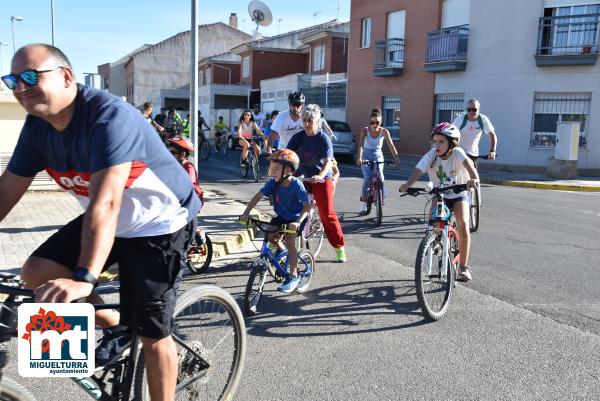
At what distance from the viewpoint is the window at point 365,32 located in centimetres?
2932

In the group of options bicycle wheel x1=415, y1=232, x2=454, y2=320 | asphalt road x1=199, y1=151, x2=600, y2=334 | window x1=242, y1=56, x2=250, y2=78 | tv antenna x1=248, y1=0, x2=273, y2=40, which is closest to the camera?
bicycle wheel x1=415, y1=232, x2=454, y2=320

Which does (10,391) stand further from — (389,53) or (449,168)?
(389,53)

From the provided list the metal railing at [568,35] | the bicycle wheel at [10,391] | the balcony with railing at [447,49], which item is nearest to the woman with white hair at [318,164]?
the bicycle wheel at [10,391]

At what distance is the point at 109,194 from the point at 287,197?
3.20 metres

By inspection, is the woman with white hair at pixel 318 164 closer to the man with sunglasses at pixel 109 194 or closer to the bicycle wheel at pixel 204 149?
the man with sunglasses at pixel 109 194

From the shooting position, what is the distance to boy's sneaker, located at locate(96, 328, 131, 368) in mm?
2568

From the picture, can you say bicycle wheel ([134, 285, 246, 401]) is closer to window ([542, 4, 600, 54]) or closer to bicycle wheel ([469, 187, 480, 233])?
bicycle wheel ([469, 187, 480, 233])

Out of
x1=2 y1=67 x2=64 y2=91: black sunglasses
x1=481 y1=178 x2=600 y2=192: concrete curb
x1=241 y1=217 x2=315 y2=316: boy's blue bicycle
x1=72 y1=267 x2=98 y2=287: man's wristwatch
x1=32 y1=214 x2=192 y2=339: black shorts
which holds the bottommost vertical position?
x1=481 y1=178 x2=600 y2=192: concrete curb

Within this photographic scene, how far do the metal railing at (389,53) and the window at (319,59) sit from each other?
10282 mm

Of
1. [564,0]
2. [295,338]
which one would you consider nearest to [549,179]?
[564,0]

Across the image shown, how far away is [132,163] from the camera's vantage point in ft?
7.88

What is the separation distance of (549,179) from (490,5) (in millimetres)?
7885

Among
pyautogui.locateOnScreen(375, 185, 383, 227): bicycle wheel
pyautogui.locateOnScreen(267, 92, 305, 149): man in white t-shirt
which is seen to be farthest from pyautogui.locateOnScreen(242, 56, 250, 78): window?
pyautogui.locateOnScreen(267, 92, 305, 149): man in white t-shirt

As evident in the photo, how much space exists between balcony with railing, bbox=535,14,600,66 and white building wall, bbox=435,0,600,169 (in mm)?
330
